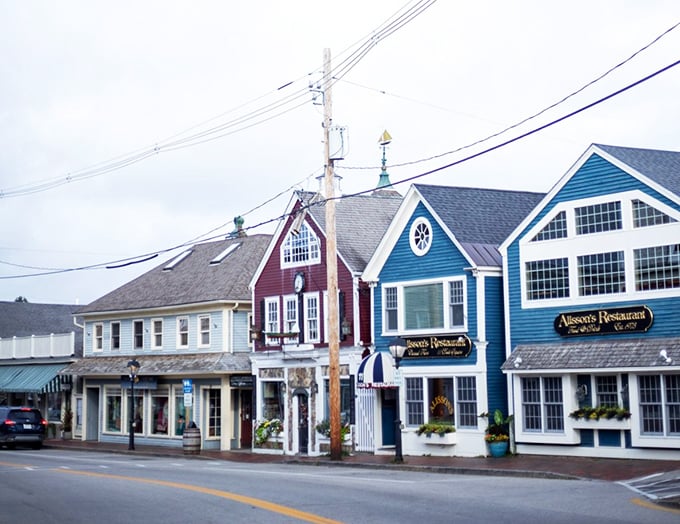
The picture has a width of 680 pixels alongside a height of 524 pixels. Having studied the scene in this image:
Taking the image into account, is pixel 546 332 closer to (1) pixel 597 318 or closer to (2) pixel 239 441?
(1) pixel 597 318

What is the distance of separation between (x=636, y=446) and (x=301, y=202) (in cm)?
1690

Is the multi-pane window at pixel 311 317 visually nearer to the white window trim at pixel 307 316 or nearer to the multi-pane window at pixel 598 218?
the white window trim at pixel 307 316

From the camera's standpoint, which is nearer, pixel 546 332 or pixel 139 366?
pixel 546 332

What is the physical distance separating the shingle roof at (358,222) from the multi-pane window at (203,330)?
7.65 meters

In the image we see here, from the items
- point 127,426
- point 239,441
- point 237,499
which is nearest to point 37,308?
point 127,426

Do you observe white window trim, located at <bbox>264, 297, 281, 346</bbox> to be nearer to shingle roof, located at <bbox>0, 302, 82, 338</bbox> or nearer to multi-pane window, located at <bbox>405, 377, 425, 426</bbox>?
multi-pane window, located at <bbox>405, 377, 425, 426</bbox>

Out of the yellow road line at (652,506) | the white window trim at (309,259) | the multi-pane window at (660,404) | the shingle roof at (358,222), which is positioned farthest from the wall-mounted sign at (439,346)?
the yellow road line at (652,506)

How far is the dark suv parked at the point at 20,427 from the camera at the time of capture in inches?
1676

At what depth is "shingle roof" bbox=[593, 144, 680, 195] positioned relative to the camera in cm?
2779

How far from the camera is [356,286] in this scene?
3662 centimetres

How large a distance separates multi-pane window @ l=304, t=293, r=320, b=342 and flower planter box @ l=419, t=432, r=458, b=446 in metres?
7.05

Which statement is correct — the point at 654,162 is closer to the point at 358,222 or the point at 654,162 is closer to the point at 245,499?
the point at 358,222

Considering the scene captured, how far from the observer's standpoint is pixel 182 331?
44906 millimetres

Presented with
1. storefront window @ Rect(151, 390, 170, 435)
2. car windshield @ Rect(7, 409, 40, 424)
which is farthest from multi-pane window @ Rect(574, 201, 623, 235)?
car windshield @ Rect(7, 409, 40, 424)
